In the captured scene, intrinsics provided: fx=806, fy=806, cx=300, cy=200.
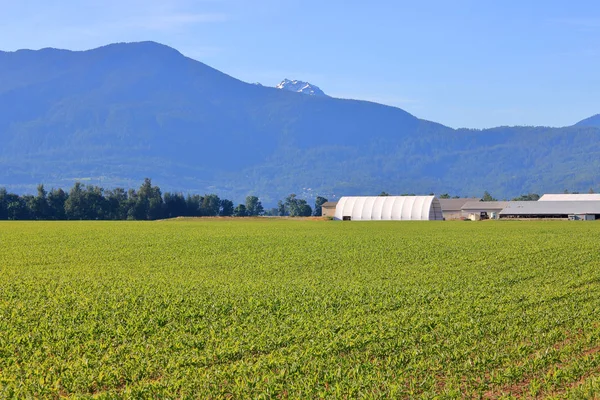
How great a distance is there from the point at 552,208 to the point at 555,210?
2155 millimetres

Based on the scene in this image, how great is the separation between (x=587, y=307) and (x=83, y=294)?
16.6 metres

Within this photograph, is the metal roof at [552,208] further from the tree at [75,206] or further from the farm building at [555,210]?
the tree at [75,206]

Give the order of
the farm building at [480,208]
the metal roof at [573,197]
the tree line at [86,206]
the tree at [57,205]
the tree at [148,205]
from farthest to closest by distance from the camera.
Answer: the farm building at [480,208] < the metal roof at [573,197] < the tree at [148,205] < the tree at [57,205] < the tree line at [86,206]

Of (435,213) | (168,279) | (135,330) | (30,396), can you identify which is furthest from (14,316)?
(435,213)

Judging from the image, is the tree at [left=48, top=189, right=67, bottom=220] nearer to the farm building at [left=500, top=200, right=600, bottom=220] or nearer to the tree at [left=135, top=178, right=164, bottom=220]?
the tree at [left=135, top=178, right=164, bottom=220]

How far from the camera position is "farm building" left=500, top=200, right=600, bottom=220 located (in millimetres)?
138375

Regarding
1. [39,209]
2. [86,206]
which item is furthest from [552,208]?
[39,209]

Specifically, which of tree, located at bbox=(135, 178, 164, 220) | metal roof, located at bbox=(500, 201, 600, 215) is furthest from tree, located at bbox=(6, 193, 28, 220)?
metal roof, located at bbox=(500, 201, 600, 215)

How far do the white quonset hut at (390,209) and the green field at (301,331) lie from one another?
10118 cm

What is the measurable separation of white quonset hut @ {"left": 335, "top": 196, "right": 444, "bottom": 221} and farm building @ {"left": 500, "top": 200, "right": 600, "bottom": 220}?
47.3 feet

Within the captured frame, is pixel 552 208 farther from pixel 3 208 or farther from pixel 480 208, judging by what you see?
pixel 3 208

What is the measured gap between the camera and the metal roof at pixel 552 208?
462 ft

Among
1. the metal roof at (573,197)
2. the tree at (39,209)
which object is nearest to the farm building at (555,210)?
the metal roof at (573,197)

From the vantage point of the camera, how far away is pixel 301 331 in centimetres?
2016
